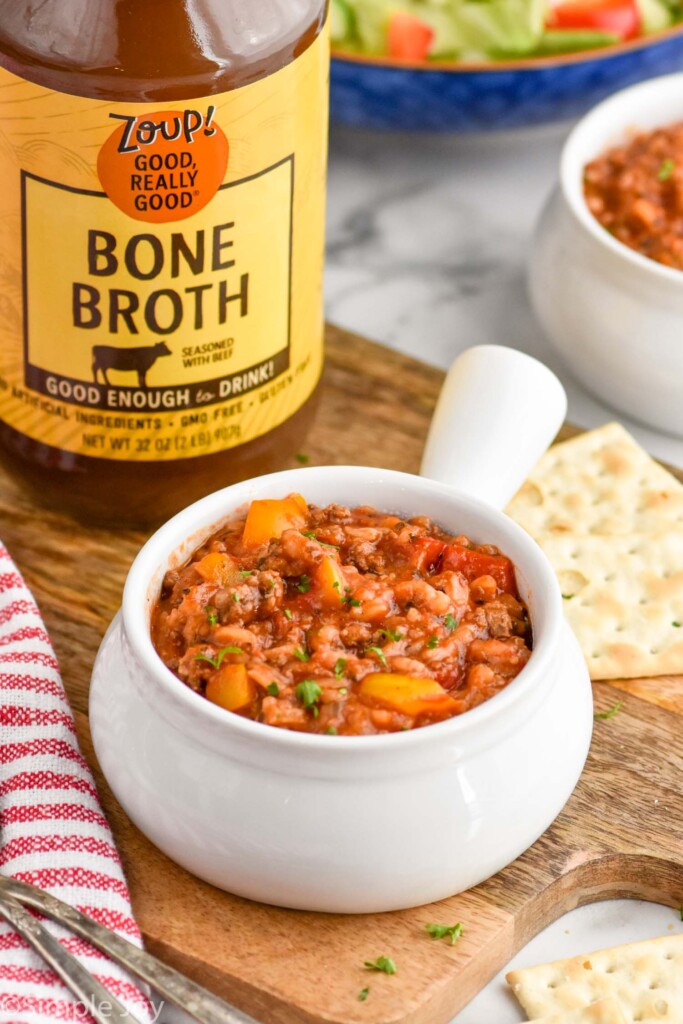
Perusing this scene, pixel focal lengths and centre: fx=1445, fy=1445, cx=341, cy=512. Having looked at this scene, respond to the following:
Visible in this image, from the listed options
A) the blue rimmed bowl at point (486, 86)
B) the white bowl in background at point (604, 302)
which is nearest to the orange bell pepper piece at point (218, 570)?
the white bowl in background at point (604, 302)

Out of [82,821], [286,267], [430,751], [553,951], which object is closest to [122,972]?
[82,821]

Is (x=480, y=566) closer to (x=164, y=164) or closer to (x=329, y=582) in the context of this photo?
(x=329, y=582)

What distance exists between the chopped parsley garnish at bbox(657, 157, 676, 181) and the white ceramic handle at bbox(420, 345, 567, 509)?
2.08 ft

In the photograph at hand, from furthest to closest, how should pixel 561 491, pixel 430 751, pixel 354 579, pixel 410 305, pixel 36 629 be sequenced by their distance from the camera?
pixel 410 305 → pixel 561 491 → pixel 36 629 → pixel 354 579 → pixel 430 751

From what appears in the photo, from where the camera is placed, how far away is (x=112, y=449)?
7.19 ft

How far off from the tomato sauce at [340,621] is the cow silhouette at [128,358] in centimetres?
31

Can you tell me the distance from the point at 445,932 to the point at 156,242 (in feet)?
3.26

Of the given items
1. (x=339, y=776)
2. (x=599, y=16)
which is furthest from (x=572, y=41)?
(x=339, y=776)

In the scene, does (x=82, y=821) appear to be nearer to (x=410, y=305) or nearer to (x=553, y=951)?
(x=553, y=951)

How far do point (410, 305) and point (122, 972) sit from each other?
172 cm

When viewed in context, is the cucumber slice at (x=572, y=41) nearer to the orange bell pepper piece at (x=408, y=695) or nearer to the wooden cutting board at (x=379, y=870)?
the wooden cutting board at (x=379, y=870)

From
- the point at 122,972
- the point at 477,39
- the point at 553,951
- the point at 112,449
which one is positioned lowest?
the point at 553,951

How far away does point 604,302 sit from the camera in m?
2.54

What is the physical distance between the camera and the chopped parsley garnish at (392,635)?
1.71 m
